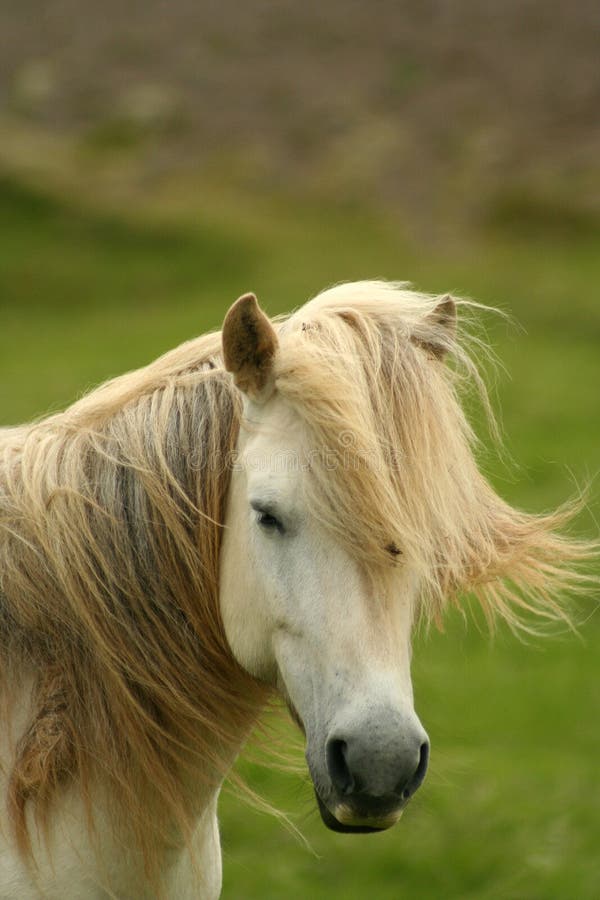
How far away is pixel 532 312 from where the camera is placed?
19.2 m

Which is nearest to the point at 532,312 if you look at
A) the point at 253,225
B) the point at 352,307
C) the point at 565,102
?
the point at 253,225

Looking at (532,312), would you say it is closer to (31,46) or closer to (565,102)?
(565,102)

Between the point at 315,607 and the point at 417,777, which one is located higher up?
the point at 315,607

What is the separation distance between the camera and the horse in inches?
91.0

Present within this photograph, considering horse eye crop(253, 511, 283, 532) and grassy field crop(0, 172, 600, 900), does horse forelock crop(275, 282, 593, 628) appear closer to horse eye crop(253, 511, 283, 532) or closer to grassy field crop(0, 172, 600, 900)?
horse eye crop(253, 511, 283, 532)

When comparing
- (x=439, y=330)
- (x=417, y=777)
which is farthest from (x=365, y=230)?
(x=417, y=777)

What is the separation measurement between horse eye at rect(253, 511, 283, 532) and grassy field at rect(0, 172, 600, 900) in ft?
2.25

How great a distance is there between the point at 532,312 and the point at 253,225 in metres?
7.15

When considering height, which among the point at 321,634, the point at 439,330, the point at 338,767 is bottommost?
the point at 338,767

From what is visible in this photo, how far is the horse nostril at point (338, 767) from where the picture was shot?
220cm

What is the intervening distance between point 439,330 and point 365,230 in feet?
70.7

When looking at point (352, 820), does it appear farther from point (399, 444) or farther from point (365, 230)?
point (365, 230)

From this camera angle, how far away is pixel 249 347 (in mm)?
2428

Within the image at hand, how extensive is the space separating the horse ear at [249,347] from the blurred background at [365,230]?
1036 millimetres
